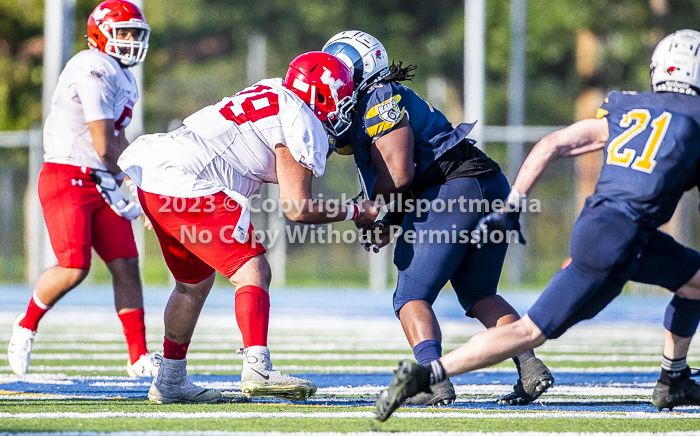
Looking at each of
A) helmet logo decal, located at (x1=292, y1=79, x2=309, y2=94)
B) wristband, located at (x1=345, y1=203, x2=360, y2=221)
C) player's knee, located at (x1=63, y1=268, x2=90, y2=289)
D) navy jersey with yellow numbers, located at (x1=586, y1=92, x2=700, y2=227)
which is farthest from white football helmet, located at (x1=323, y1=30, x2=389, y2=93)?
player's knee, located at (x1=63, y1=268, x2=90, y2=289)

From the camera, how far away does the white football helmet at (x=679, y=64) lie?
→ 12.7 ft

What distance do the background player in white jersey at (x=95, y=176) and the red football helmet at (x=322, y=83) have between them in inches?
72.1

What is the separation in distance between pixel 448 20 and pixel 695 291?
1821 cm

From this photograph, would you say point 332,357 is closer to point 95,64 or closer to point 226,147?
point 95,64

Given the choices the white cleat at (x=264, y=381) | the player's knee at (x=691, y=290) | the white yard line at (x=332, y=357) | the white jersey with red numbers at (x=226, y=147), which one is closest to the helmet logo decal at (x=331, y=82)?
the white jersey with red numbers at (x=226, y=147)

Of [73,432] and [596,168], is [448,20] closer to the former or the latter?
[596,168]

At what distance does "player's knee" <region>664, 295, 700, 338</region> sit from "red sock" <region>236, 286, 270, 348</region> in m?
1.86

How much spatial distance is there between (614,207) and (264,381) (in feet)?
5.50

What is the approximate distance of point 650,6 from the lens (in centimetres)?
1855

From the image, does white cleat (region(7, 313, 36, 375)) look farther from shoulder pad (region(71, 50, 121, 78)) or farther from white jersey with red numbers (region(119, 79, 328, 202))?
white jersey with red numbers (region(119, 79, 328, 202))

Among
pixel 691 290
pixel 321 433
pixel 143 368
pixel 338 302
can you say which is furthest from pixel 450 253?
pixel 338 302

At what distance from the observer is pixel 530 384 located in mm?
4414

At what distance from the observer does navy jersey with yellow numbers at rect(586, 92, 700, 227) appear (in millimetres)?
3713

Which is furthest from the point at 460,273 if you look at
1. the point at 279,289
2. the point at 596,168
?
the point at 596,168
